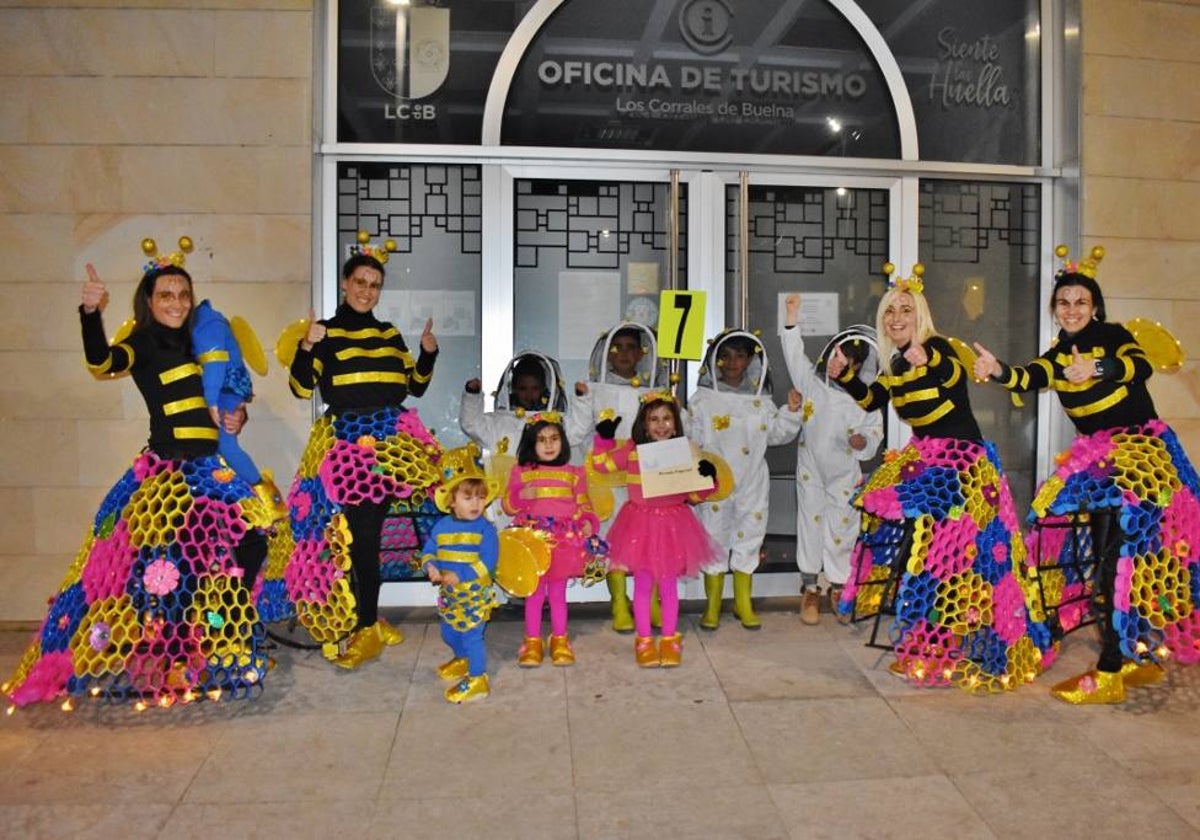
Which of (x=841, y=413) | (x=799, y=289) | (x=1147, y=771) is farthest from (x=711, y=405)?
(x=1147, y=771)

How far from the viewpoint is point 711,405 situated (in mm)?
4789

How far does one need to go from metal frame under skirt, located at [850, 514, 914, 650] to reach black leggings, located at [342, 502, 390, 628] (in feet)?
6.70

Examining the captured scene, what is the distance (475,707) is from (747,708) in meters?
1.02

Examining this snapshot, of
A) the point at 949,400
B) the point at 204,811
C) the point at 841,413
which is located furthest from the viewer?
the point at 841,413

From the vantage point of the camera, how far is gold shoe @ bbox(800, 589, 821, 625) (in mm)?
4863

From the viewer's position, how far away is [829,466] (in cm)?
484

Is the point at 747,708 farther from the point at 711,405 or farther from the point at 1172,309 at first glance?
the point at 1172,309

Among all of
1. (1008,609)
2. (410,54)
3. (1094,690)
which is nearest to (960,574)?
(1008,609)

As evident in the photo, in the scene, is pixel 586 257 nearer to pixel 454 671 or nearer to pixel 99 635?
pixel 454 671

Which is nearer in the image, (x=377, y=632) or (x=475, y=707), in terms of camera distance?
(x=475, y=707)

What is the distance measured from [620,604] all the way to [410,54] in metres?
3.05

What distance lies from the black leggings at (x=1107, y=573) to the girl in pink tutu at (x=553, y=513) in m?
1.97

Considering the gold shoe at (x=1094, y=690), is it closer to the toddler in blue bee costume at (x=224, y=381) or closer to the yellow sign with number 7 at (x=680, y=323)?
the yellow sign with number 7 at (x=680, y=323)

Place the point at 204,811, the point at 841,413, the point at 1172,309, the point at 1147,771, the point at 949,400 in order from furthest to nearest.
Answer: the point at 1172,309
the point at 841,413
the point at 949,400
the point at 1147,771
the point at 204,811
